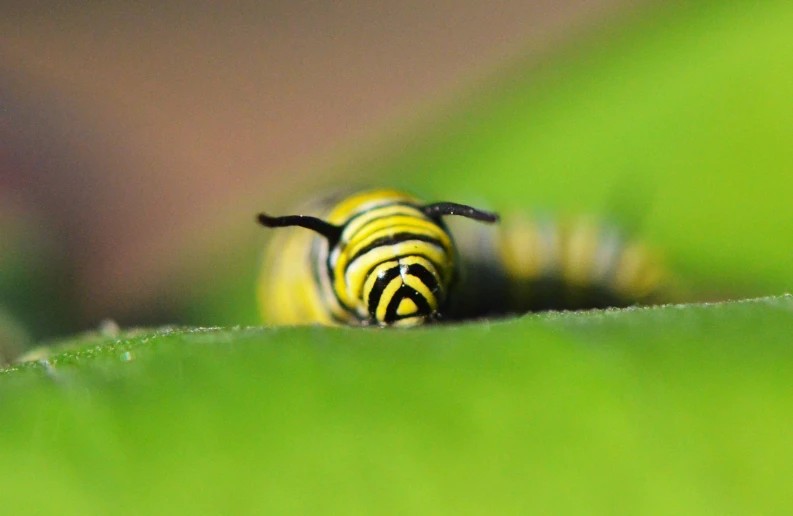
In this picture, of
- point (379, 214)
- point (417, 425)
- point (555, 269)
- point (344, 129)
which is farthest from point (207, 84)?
point (417, 425)

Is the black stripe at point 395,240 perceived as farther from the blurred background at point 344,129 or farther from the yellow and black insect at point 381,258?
the blurred background at point 344,129

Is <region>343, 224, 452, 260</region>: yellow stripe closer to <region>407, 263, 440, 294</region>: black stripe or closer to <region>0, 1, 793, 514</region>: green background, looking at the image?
<region>407, 263, 440, 294</region>: black stripe

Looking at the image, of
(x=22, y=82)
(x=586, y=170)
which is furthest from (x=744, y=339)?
(x=22, y=82)

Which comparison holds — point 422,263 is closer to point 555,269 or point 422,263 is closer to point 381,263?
point 381,263

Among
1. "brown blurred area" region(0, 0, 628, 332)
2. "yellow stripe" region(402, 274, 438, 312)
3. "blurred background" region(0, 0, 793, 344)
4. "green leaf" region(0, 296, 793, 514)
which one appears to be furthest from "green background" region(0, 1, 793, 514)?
"brown blurred area" region(0, 0, 628, 332)

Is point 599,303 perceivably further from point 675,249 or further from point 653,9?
point 653,9

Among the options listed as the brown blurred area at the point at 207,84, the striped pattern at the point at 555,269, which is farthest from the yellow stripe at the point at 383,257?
the brown blurred area at the point at 207,84
